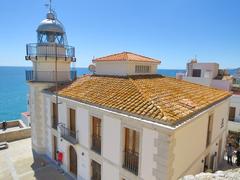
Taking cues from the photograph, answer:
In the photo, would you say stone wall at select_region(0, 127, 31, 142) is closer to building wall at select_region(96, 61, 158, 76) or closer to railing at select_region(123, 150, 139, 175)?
building wall at select_region(96, 61, 158, 76)

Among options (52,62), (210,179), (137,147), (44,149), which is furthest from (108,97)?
(44,149)

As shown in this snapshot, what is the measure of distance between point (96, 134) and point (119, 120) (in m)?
2.89

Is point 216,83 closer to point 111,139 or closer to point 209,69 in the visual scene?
point 209,69

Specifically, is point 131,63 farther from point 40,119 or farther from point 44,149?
point 44,149

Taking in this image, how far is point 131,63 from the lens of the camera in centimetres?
1547

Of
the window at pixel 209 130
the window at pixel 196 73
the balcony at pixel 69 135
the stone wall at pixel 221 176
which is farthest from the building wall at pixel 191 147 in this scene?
the window at pixel 196 73

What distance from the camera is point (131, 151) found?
976 cm

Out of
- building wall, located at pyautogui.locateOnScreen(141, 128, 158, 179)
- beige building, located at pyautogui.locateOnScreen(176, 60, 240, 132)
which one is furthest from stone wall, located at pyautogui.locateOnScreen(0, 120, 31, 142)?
beige building, located at pyautogui.locateOnScreen(176, 60, 240, 132)

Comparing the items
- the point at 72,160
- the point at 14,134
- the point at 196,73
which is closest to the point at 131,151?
the point at 72,160

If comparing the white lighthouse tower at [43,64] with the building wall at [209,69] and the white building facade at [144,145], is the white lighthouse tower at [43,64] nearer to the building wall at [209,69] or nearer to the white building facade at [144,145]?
the white building facade at [144,145]

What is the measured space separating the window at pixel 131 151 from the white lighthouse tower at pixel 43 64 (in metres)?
10.2

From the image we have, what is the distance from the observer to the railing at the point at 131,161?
377 inches

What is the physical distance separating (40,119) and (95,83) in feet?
23.9

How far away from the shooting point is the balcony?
43.0ft
